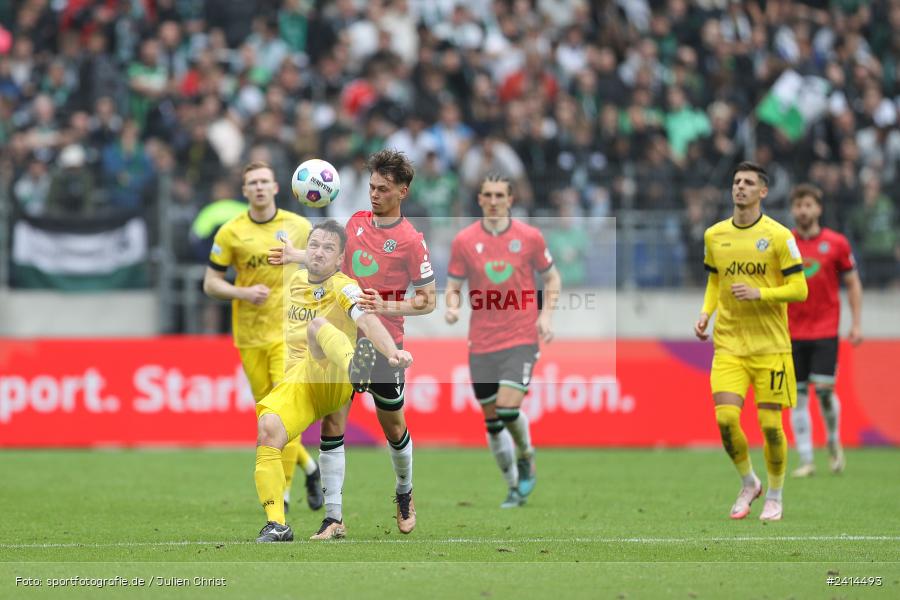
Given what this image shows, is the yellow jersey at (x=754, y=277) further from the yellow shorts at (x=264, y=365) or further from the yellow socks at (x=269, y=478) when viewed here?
the yellow socks at (x=269, y=478)

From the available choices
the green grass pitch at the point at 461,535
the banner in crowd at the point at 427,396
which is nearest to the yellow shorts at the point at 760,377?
the green grass pitch at the point at 461,535

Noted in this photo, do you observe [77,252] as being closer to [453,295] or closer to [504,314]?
[453,295]

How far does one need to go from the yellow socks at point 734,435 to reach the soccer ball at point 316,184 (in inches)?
149

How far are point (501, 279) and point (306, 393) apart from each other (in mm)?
3817

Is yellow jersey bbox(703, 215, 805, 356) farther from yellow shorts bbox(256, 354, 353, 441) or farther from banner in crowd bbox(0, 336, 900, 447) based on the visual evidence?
banner in crowd bbox(0, 336, 900, 447)

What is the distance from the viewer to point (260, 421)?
10.4m

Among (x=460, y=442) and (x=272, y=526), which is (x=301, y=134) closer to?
(x=460, y=442)

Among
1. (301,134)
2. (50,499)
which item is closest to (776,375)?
(50,499)

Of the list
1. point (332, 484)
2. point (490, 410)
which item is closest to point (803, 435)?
point (490, 410)

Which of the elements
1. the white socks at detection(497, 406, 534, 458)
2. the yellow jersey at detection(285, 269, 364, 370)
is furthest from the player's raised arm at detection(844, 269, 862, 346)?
the yellow jersey at detection(285, 269, 364, 370)

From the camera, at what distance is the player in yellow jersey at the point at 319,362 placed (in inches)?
402

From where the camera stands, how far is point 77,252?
20.6 m

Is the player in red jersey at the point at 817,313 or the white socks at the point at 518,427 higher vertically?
the player in red jersey at the point at 817,313

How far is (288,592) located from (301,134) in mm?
13824
